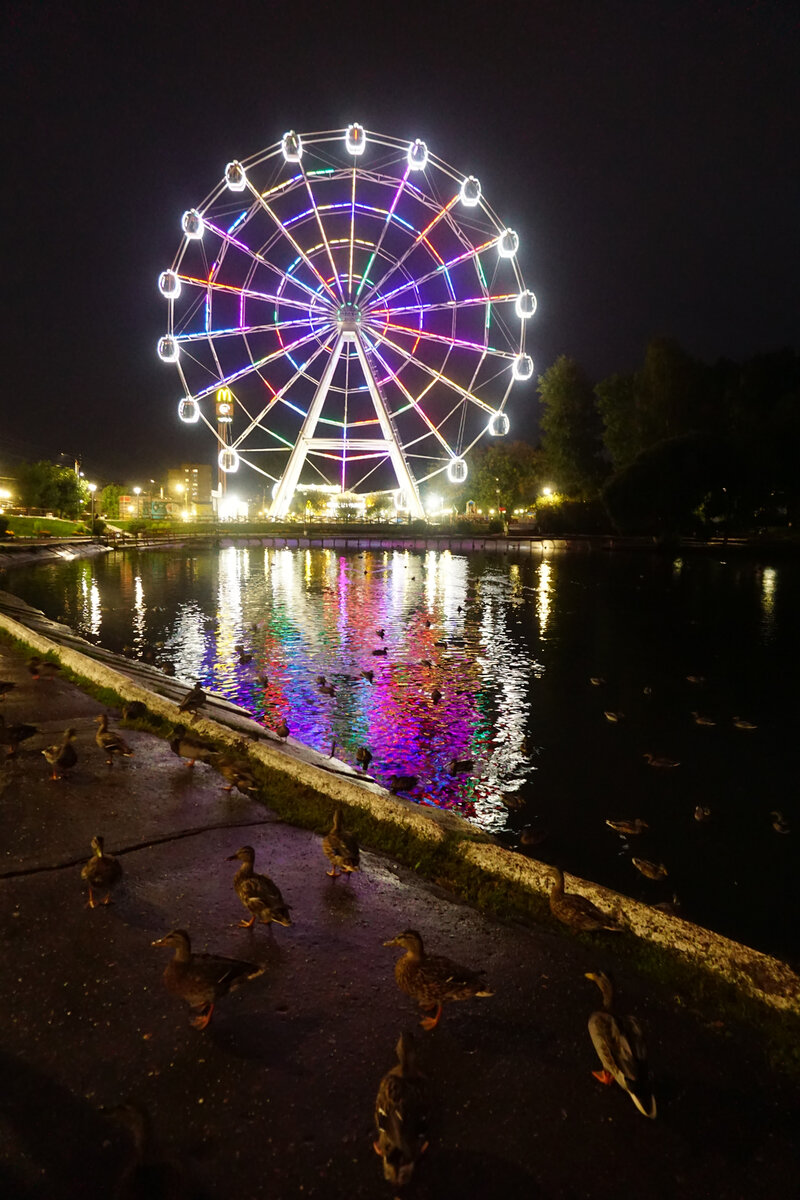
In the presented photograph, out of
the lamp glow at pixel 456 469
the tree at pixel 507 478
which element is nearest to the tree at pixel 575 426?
the tree at pixel 507 478

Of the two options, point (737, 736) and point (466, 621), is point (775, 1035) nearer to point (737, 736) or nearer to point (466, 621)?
point (737, 736)

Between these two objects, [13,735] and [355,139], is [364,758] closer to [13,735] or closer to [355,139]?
[13,735]

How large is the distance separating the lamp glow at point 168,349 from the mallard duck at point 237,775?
1866 inches

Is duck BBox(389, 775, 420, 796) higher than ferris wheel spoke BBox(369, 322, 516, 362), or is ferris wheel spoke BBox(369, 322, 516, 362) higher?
ferris wheel spoke BBox(369, 322, 516, 362)

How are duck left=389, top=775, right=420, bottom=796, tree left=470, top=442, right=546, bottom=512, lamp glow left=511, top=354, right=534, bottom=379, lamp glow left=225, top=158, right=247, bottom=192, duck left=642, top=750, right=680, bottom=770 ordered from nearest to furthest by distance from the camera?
duck left=389, top=775, right=420, bottom=796
duck left=642, top=750, right=680, bottom=770
lamp glow left=225, top=158, right=247, bottom=192
lamp glow left=511, top=354, right=534, bottom=379
tree left=470, top=442, right=546, bottom=512

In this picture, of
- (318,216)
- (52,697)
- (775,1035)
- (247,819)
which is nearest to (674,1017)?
(775,1035)

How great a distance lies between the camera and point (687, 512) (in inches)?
2714

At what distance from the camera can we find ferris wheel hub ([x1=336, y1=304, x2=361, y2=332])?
2403 inches

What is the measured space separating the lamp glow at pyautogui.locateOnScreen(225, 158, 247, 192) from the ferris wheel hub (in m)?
14.4

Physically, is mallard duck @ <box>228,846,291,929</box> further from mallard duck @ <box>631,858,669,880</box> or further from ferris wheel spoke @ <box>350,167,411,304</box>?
ferris wheel spoke @ <box>350,167,411,304</box>

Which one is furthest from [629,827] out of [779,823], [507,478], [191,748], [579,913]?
[507,478]

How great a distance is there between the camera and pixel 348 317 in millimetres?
61562

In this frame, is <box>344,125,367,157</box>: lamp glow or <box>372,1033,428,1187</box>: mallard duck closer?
<box>372,1033,428,1187</box>: mallard duck

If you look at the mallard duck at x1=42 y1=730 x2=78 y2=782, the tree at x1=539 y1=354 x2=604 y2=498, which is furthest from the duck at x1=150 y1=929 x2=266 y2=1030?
the tree at x1=539 y1=354 x2=604 y2=498
